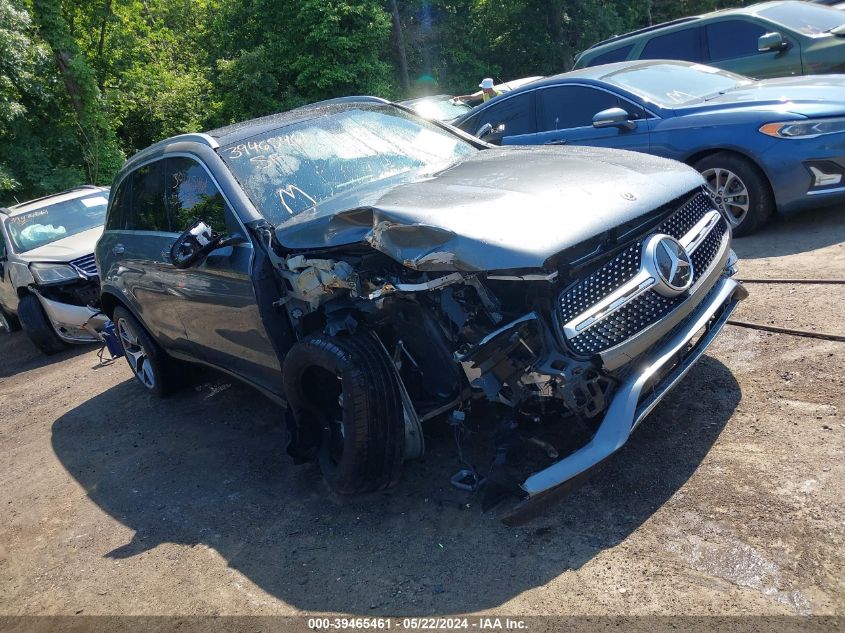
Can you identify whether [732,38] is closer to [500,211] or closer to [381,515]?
[500,211]

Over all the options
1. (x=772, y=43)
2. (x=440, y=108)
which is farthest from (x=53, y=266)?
(x=772, y=43)

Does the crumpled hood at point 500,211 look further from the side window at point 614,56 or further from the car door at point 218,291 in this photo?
the side window at point 614,56

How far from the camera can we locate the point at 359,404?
3.38 m

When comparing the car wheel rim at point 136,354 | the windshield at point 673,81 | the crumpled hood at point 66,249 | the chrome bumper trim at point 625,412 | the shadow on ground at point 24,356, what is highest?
the windshield at point 673,81

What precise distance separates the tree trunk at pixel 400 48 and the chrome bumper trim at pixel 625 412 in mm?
21320

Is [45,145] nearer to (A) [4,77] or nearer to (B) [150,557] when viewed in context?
(A) [4,77]

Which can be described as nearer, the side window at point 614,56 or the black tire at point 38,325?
the black tire at point 38,325

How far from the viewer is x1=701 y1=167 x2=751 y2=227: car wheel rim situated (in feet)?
19.7

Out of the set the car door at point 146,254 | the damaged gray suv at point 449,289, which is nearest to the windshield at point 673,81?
the damaged gray suv at point 449,289

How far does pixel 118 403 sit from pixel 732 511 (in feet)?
16.8

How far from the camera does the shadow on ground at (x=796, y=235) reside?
224 inches

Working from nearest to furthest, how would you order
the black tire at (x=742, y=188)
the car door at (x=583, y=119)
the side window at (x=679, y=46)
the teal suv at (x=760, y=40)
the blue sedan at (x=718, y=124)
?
the blue sedan at (x=718, y=124) < the black tire at (x=742, y=188) < the car door at (x=583, y=119) < the teal suv at (x=760, y=40) < the side window at (x=679, y=46)

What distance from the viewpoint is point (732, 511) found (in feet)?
9.80

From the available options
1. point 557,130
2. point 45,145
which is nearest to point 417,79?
point 45,145
